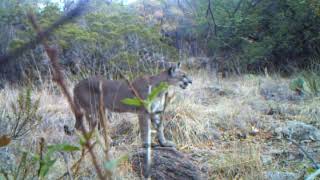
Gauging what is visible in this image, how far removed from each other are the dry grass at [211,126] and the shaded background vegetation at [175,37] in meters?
2.78

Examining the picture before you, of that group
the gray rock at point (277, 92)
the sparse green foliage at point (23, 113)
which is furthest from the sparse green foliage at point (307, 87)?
the sparse green foliage at point (23, 113)

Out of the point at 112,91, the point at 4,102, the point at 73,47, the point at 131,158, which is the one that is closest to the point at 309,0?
the point at 73,47

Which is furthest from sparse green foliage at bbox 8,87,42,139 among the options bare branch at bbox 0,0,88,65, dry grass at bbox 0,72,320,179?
bare branch at bbox 0,0,88,65

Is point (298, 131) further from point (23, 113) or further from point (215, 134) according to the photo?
point (23, 113)

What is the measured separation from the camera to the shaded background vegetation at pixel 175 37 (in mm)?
A: 12297

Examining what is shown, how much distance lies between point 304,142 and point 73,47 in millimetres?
8359

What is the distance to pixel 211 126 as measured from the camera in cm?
714

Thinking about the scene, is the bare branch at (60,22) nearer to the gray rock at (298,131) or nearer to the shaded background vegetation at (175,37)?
the gray rock at (298,131)

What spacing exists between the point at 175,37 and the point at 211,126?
10423mm

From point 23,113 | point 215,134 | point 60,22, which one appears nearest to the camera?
point 60,22

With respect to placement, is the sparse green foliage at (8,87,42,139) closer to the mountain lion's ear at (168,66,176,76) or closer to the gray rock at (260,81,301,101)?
the mountain lion's ear at (168,66,176,76)

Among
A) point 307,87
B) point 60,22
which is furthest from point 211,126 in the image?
point 60,22

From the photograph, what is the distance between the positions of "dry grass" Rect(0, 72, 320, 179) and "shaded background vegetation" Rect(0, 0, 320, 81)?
9.14 feet

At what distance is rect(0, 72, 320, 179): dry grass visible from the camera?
492 cm
